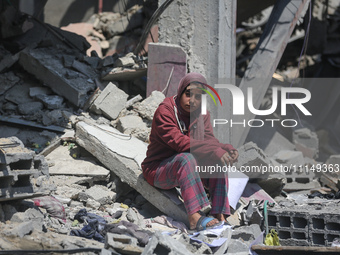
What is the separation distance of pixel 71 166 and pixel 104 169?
1.30 ft

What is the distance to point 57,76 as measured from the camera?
7.66m

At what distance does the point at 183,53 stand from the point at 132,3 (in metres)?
4.57

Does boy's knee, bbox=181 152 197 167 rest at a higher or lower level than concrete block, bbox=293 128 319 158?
higher

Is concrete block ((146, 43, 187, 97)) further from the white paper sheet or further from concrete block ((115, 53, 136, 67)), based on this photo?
the white paper sheet

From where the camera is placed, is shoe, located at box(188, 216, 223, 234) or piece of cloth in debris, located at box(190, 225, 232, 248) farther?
shoe, located at box(188, 216, 223, 234)

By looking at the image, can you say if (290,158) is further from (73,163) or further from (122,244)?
(122,244)

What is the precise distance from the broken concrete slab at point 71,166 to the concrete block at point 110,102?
81 cm

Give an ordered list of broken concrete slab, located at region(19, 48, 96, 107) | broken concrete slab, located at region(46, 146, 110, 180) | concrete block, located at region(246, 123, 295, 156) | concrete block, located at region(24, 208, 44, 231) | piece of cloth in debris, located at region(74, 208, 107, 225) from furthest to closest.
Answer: concrete block, located at region(246, 123, 295, 156) → broken concrete slab, located at region(19, 48, 96, 107) → broken concrete slab, located at region(46, 146, 110, 180) → piece of cloth in debris, located at region(74, 208, 107, 225) → concrete block, located at region(24, 208, 44, 231)

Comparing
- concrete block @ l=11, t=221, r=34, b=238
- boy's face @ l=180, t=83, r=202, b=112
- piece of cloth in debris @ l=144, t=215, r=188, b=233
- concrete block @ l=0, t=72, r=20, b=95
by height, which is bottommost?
piece of cloth in debris @ l=144, t=215, r=188, b=233

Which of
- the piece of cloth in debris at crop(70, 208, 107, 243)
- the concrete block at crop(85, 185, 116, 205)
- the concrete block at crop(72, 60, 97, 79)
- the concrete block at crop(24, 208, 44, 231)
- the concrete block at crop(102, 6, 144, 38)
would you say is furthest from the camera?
the concrete block at crop(102, 6, 144, 38)

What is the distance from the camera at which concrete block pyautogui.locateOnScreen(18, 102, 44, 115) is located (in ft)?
24.6

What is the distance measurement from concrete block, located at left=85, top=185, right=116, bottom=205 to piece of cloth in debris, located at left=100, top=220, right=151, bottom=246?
720mm

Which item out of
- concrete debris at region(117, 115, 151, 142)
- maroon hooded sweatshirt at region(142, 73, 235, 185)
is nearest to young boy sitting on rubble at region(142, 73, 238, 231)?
maroon hooded sweatshirt at region(142, 73, 235, 185)

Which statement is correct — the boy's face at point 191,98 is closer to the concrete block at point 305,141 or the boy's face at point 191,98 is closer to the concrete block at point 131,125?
the concrete block at point 131,125
